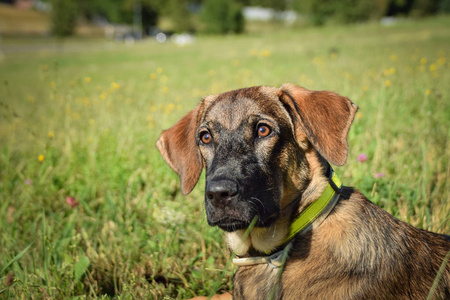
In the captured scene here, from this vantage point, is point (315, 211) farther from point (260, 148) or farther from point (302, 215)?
point (260, 148)

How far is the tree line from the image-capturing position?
194 ft

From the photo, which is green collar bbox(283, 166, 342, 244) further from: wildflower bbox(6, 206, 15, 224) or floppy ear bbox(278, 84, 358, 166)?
wildflower bbox(6, 206, 15, 224)

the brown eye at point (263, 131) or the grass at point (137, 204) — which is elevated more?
the brown eye at point (263, 131)

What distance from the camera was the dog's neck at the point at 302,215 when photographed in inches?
85.7

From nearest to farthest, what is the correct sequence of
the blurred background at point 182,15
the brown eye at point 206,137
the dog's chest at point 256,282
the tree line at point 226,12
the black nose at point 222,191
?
1. the black nose at point 222,191
2. the dog's chest at point 256,282
3. the brown eye at point 206,137
4. the tree line at point 226,12
5. the blurred background at point 182,15

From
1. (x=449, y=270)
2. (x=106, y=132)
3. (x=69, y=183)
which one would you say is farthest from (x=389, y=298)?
(x=106, y=132)

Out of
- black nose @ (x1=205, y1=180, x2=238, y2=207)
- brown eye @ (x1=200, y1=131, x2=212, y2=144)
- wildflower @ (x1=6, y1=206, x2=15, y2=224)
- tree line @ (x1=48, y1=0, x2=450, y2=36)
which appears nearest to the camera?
black nose @ (x1=205, y1=180, x2=238, y2=207)

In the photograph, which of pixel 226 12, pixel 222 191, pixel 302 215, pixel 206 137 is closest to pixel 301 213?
pixel 302 215

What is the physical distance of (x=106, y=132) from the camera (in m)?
5.31

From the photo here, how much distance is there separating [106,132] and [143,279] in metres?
3.06

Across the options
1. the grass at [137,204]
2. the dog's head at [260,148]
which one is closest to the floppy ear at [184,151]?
Result: the dog's head at [260,148]

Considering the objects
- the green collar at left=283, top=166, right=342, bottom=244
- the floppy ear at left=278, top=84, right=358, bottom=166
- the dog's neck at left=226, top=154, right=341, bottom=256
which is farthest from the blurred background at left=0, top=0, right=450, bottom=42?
the green collar at left=283, top=166, right=342, bottom=244

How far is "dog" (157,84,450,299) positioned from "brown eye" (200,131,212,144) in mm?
33

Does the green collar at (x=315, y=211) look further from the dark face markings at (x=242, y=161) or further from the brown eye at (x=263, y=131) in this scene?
the brown eye at (x=263, y=131)
